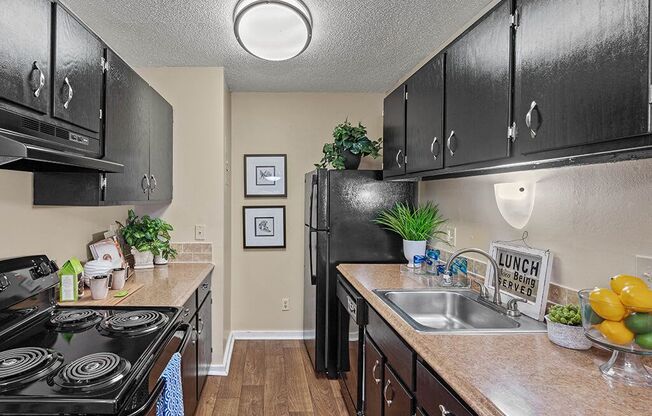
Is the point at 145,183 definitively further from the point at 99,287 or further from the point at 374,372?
the point at 374,372

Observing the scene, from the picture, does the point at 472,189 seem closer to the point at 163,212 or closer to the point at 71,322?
the point at 71,322

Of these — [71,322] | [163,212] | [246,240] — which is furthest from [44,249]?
[246,240]

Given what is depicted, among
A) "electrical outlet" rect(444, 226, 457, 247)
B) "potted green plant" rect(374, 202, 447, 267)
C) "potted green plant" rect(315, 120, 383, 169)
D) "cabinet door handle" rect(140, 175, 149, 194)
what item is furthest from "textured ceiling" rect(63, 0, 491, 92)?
"electrical outlet" rect(444, 226, 457, 247)

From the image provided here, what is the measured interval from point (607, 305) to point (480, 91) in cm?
88

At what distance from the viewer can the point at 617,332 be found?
1.01 meters

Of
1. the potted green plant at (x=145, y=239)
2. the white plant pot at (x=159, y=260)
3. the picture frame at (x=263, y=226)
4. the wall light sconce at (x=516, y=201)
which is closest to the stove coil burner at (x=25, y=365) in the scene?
the potted green plant at (x=145, y=239)

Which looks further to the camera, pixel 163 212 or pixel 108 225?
pixel 163 212

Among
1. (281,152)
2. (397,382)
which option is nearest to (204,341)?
(397,382)

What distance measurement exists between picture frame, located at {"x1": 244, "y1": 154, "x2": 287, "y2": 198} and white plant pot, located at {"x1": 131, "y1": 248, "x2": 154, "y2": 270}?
1.13 meters

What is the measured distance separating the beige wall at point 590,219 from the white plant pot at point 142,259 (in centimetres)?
231

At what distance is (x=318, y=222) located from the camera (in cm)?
279

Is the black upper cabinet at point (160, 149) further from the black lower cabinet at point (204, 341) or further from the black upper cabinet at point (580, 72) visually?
the black upper cabinet at point (580, 72)

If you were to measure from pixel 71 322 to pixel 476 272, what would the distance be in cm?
198

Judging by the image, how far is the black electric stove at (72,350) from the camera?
3.46 ft
